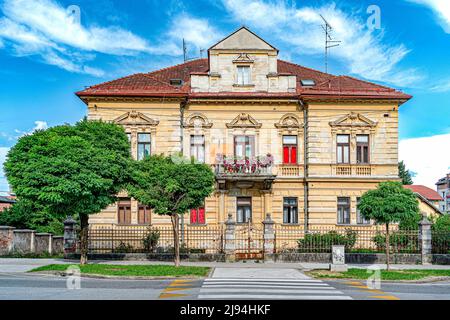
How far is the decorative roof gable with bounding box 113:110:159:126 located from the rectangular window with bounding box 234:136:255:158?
202 inches

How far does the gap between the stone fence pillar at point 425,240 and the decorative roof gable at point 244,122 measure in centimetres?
1155

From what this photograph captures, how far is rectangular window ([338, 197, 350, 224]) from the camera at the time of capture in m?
32.8

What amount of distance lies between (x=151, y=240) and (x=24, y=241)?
6627 mm

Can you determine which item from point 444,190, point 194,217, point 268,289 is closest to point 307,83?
point 194,217

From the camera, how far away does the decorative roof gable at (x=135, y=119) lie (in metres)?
32.8

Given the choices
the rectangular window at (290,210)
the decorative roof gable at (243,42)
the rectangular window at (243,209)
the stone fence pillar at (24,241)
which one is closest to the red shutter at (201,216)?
the rectangular window at (243,209)

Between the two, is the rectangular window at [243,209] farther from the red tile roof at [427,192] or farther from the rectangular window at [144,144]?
the red tile roof at [427,192]

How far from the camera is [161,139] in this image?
32.9 meters

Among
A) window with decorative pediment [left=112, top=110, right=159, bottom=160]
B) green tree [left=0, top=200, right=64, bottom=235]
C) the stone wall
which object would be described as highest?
window with decorative pediment [left=112, top=110, right=159, bottom=160]

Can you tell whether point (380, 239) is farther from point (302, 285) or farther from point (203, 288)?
point (203, 288)

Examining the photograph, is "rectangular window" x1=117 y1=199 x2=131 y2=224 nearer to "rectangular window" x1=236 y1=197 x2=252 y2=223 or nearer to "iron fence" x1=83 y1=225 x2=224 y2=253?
"iron fence" x1=83 y1=225 x2=224 y2=253

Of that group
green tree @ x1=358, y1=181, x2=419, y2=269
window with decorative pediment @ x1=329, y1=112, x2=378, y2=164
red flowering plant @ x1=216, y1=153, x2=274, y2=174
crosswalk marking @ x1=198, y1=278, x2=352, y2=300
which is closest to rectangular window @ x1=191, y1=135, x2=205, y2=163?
red flowering plant @ x1=216, y1=153, x2=274, y2=174

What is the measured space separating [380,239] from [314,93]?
31.7ft

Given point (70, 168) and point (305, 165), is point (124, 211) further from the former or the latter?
point (305, 165)
